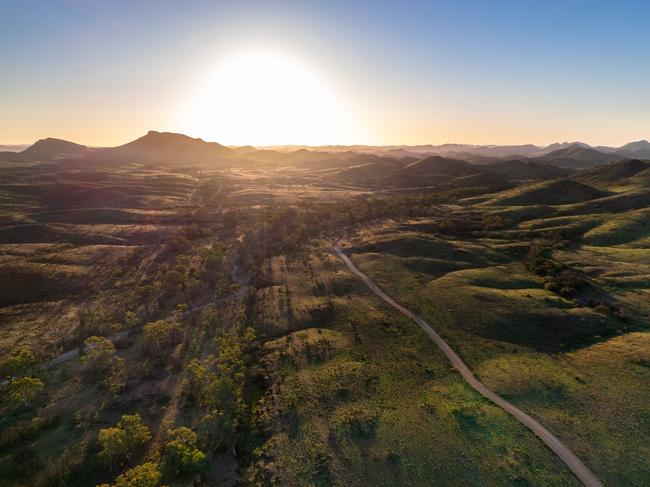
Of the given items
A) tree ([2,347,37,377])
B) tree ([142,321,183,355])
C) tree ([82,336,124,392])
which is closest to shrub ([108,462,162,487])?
tree ([82,336,124,392])

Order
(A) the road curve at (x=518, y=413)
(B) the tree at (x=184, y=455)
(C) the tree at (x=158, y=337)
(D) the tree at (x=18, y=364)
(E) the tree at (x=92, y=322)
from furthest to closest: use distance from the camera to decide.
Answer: (E) the tree at (x=92, y=322)
(C) the tree at (x=158, y=337)
(D) the tree at (x=18, y=364)
(B) the tree at (x=184, y=455)
(A) the road curve at (x=518, y=413)

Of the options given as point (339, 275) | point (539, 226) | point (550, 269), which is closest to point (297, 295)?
point (339, 275)

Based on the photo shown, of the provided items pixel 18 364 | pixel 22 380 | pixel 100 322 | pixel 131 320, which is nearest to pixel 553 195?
pixel 131 320

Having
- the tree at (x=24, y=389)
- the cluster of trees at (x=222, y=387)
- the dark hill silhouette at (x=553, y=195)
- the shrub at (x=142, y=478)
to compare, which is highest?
the dark hill silhouette at (x=553, y=195)

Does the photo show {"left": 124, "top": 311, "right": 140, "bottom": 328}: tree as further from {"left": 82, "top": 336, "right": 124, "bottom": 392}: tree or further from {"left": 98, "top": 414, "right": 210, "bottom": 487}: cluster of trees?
{"left": 98, "top": 414, "right": 210, "bottom": 487}: cluster of trees

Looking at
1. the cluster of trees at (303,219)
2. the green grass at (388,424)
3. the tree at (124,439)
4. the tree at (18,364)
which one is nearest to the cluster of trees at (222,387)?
the green grass at (388,424)

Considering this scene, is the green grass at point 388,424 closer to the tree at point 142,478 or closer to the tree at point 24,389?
the tree at point 142,478
